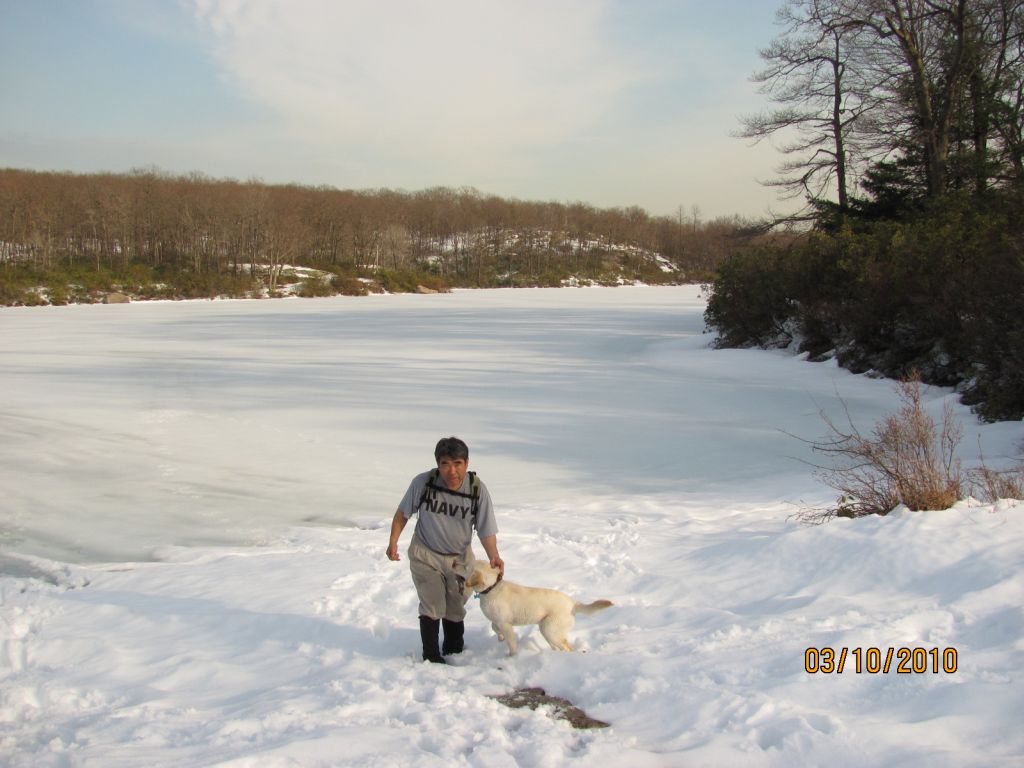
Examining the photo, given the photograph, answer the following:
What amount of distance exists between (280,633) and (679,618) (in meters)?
2.53

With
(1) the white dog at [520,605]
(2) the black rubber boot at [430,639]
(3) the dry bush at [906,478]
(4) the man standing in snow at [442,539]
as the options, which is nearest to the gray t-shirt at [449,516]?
(4) the man standing in snow at [442,539]

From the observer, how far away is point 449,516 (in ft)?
13.1

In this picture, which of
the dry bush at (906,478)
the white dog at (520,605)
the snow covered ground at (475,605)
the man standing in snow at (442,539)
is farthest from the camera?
the dry bush at (906,478)

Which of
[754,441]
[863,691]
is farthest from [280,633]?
[754,441]

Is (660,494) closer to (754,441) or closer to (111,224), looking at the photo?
(754,441)

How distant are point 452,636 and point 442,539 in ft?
1.90

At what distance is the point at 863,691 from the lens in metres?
3.25

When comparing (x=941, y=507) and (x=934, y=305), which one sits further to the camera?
(x=934, y=305)

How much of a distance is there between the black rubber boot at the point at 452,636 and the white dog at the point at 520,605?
0.32 metres

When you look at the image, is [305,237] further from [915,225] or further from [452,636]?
[452,636]

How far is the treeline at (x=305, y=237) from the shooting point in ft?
197
